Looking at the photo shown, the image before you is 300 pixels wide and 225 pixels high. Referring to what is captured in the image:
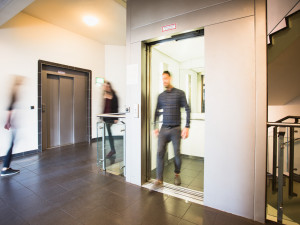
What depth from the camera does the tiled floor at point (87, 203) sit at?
166cm

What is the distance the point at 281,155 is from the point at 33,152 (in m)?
4.93

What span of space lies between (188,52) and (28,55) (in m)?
3.77

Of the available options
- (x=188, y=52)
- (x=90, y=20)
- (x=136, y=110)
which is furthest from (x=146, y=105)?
(x=90, y=20)

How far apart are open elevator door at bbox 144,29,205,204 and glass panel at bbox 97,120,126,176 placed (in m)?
0.62

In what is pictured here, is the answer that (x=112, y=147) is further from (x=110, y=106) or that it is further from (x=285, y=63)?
(x=285, y=63)

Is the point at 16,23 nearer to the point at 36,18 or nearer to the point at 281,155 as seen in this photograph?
the point at 36,18

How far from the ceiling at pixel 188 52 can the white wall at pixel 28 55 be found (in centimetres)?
320

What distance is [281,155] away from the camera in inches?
66.8

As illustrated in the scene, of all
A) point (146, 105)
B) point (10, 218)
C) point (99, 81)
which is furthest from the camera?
point (99, 81)

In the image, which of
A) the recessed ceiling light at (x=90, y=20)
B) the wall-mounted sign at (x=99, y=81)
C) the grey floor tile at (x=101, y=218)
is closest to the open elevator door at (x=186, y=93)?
the grey floor tile at (x=101, y=218)

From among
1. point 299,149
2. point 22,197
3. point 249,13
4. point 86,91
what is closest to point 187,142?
point 299,149

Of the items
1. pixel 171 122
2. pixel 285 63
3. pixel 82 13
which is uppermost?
pixel 82 13

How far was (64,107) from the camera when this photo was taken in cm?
480

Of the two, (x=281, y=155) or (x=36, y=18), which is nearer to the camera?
(x=281, y=155)
